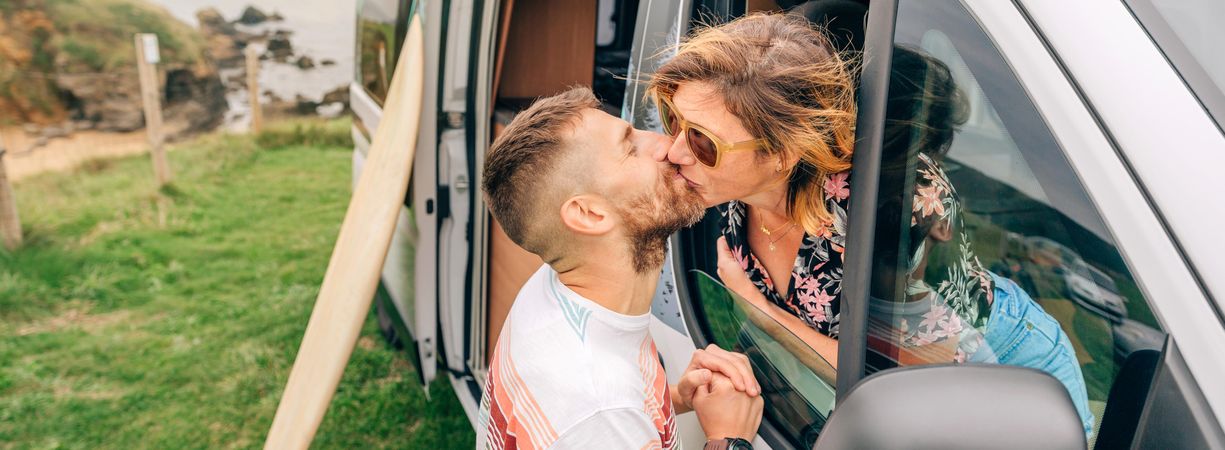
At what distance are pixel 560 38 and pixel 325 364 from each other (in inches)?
82.0

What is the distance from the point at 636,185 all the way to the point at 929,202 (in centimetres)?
42

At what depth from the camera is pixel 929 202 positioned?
1.07m

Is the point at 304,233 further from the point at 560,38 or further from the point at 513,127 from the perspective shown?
the point at 513,127

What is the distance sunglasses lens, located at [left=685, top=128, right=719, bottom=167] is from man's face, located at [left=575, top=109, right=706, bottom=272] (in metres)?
0.07

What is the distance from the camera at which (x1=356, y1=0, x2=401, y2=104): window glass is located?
344 centimetres


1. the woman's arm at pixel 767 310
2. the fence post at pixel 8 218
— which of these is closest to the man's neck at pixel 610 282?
the woman's arm at pixel 767 310

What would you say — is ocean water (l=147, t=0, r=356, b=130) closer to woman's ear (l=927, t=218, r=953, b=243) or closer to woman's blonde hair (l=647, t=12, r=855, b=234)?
woman's blonde hair (l=647, t=12, r=855, b=234)

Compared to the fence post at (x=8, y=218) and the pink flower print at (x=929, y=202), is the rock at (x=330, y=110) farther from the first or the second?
the pink flower print at (x=929, y=202)

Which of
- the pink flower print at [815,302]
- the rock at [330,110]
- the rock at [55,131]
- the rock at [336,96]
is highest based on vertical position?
the pink flower print at [815,302]

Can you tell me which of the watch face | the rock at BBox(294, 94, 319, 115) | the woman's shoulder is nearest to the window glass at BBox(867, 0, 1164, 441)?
the watch face

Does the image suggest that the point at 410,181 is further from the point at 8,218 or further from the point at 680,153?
the point at 8,218

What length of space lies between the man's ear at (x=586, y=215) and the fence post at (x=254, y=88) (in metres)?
8.56

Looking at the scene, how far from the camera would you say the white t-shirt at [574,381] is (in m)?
1.08

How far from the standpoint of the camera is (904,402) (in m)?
0.80
